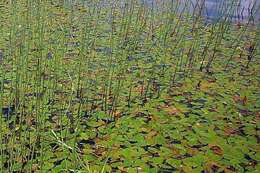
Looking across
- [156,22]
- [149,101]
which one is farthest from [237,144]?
[156,22]

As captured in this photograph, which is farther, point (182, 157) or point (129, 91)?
point (129, 91)

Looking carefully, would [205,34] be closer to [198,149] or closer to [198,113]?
[198,113]

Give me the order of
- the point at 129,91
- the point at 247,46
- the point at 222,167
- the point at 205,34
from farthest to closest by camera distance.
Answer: the point at 205,34 → the point at 247,46 → the point at 129,91 → the point at 222,167

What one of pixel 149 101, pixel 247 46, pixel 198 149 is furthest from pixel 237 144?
pixel 247 46

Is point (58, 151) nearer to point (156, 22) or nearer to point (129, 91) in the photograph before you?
point (129, 91)

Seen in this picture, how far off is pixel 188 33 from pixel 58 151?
273 cm

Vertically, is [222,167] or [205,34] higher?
[205,34]

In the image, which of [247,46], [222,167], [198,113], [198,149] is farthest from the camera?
[247,46]

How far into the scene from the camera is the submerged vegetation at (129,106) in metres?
2.27

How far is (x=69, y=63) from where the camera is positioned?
11.3ft

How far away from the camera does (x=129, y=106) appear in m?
2.89

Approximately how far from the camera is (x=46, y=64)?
133 inches

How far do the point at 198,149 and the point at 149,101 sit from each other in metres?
0.69

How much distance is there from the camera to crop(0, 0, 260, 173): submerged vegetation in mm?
2270
